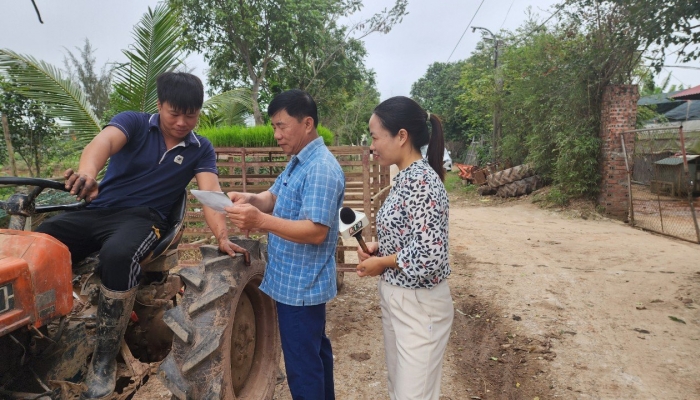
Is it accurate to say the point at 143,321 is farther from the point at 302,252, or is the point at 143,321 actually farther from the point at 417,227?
the point at 417,227

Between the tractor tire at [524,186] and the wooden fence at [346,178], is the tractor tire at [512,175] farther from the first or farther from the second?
the wooden fence at [346,178]

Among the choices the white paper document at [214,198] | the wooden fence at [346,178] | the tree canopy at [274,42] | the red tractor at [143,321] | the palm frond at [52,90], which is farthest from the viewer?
the tree canopy at [274,42]

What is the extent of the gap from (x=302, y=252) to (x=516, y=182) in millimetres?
13100

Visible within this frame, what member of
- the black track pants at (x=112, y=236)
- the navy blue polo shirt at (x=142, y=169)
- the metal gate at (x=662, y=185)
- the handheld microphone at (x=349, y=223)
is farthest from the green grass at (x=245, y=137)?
the metal gate at (x=662, y=185)

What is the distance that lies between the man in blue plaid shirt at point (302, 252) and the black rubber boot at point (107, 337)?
69 centimetres

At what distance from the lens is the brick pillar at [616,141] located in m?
10.4

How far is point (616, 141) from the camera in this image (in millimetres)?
10484

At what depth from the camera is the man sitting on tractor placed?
2.16m

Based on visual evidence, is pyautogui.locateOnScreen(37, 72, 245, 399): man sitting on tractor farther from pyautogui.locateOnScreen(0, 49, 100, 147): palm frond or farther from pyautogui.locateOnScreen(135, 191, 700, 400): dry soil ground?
pyautogui.locateOnScreen(0, 49, 100, 147): palm frond

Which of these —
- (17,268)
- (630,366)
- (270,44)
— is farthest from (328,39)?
(17,268)

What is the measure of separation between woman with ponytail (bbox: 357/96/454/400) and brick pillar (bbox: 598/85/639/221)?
9915 millimetres

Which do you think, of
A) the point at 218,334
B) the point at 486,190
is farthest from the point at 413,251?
the point at 486,190

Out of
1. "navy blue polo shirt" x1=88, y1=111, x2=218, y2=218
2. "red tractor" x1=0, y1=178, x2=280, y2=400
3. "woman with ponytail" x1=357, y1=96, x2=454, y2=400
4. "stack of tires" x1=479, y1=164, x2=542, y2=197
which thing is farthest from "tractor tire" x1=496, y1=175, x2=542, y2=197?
"navy blue polo shirt" x1=88, y1=111, x2=218, y2=218

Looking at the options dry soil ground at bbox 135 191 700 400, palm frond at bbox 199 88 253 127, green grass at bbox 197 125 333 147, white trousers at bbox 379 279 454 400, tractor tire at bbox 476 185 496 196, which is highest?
palm frond at bbox 199 88 253 127
